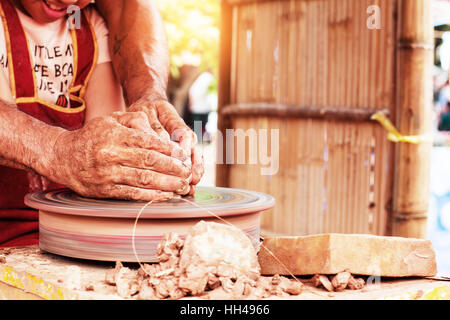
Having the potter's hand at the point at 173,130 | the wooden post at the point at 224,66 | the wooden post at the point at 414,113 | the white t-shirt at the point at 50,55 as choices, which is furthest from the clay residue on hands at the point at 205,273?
the wooden post at the point at 224,66

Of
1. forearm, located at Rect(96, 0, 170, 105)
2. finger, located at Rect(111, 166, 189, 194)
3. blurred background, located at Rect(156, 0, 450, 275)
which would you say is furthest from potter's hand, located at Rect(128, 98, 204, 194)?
blurred background, located at Rect(156, 0, 450, 275)

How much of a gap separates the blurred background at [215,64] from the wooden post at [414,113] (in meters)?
0.62

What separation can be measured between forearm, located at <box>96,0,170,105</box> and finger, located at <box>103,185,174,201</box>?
0.79 m

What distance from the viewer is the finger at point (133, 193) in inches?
68.6

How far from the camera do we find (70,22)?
2.66m

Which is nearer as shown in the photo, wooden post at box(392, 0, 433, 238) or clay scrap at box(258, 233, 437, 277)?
clay scrap at box(258, 233, 437, 277)

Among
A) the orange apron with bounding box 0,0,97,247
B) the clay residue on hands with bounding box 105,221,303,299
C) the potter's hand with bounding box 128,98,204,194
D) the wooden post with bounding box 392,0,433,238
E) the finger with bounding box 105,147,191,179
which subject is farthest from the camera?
the wooden post with bounding box 392,0,433,238

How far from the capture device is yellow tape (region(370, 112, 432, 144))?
Result: 4465mm

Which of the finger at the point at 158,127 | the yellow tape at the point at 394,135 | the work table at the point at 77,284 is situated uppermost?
the finger at the point at 158,127

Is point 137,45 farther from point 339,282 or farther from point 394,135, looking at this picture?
point 394,135

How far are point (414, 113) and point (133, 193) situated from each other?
3350mm

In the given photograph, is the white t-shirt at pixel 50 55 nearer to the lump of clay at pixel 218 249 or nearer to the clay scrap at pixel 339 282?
the lump of clay at pixel 218 249

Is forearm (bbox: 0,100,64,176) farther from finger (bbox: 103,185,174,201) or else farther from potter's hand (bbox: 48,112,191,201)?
finger (bbox: 103,185,174,201)

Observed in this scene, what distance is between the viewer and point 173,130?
2.06 meters
